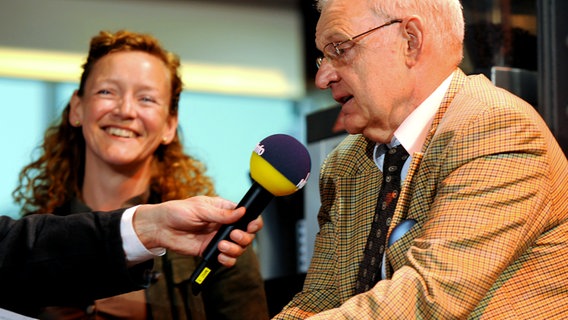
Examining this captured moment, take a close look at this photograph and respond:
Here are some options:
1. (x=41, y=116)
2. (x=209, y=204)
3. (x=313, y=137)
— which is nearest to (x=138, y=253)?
(x=209, y=204)

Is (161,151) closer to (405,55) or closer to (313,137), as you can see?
(313,137)

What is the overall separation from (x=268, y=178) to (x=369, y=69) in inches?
14.3

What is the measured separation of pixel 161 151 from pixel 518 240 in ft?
5.24

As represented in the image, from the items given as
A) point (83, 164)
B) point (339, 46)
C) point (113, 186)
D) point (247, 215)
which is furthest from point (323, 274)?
point (83, 164)

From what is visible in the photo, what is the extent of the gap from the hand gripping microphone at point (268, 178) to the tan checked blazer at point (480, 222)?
0.21 meters

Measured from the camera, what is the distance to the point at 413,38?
77.4 inches

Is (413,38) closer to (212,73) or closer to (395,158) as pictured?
(395,158)

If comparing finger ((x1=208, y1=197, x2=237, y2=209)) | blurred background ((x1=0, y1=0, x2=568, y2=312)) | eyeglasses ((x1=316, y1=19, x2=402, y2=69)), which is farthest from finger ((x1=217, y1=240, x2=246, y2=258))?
blurred background ((x1=0, y1=0, x2=568, y2=312))

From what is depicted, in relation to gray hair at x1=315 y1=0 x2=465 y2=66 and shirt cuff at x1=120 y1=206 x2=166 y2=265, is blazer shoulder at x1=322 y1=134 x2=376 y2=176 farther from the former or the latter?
shirt cuff at x1=120 y1=206 x2=166 y2=265

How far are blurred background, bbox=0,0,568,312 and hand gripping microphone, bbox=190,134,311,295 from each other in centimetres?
170

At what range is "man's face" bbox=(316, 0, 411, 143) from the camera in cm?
197

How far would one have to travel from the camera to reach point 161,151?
3006 mm

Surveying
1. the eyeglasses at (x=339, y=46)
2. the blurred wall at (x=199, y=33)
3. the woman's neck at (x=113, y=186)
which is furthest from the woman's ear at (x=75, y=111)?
the blurred wall at (x=199, y=33)

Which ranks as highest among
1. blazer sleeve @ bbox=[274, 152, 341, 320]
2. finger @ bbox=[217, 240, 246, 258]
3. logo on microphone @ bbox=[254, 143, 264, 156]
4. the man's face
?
the man's face
